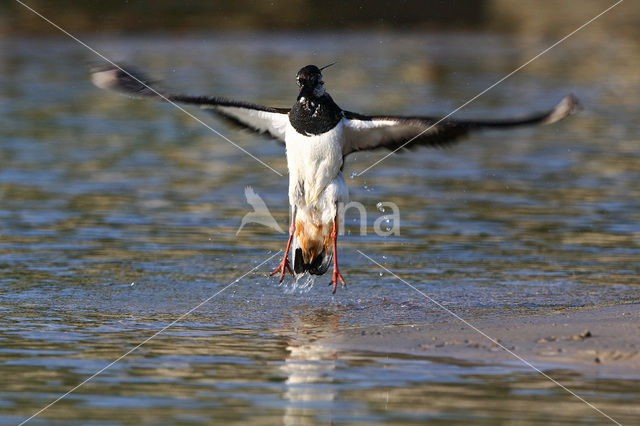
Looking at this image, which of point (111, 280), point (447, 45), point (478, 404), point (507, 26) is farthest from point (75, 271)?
point (507, 26)

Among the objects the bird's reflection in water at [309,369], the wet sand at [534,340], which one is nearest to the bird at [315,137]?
the bird's reflection in water at [309,369]

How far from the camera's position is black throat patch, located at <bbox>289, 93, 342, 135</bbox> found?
948cm

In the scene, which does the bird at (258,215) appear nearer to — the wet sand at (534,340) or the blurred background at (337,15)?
the wet sand at (534,340)

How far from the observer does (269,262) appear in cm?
1112

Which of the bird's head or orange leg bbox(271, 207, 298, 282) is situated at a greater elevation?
the bird's head

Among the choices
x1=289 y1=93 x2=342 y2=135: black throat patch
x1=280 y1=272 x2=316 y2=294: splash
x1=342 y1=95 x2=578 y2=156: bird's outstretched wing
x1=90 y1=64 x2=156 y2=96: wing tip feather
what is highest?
x1=90 y1=64 x2=156 y2=96: wing tip feather

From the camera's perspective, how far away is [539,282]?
997 centimetres

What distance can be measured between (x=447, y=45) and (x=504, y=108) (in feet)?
48.5

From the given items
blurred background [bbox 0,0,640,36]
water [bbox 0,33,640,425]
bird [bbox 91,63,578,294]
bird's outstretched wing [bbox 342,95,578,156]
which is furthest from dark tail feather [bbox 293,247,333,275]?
blurred background [bbox 0,0,640,36]

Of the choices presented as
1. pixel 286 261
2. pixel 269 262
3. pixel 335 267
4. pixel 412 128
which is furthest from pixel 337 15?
pixel 412 128

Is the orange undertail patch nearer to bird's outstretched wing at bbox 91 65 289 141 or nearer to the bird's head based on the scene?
bird's outstretched wing at bbox 91 65 289 141

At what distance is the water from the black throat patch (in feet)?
4.50

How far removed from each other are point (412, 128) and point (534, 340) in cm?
223

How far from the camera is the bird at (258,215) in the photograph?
43.0 feet
